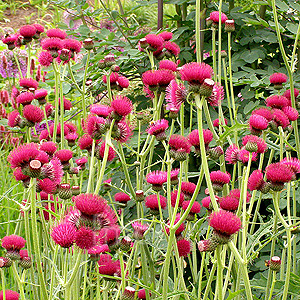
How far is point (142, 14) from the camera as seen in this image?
670 centimetres

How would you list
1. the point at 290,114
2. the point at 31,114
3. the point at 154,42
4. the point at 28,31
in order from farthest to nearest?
1. the point at 28,31
2. the point at 154,42
3. the point at 31,114
4. the point at 290,114

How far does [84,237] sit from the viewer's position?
927 mm

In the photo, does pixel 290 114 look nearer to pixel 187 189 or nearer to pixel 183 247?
pixel 187 189

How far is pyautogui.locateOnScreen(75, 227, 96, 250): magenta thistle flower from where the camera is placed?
0.93 meters

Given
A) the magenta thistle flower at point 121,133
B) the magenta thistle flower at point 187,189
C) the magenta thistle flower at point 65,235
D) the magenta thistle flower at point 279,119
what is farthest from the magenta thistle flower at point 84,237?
the magenta thistle flower at point 279,119

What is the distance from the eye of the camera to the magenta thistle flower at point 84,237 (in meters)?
0.93

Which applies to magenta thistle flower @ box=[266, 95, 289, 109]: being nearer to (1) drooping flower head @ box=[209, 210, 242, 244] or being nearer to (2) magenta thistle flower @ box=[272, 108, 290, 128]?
(2) magenta thistle flower @ box=[272, 108, 290, 128]

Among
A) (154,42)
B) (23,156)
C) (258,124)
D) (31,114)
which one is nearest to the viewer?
(23,156)

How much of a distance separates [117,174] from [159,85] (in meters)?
0.83

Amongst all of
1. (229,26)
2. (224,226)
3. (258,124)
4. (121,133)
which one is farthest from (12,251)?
(229,26)

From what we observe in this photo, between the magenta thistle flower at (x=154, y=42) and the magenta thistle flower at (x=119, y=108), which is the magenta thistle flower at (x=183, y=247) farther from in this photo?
the magenta thistle flower at (x=154, y=42)

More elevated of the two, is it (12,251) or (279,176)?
(279,176)

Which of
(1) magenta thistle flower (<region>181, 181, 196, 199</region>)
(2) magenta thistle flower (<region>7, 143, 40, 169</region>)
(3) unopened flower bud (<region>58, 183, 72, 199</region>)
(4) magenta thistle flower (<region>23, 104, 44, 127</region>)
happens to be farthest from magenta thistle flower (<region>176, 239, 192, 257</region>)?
(4) magenta thistle flower (<region>23, 104, 44, 127</region>)

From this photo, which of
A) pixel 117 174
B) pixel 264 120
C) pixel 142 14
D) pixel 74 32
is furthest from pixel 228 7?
pixel 142 14
